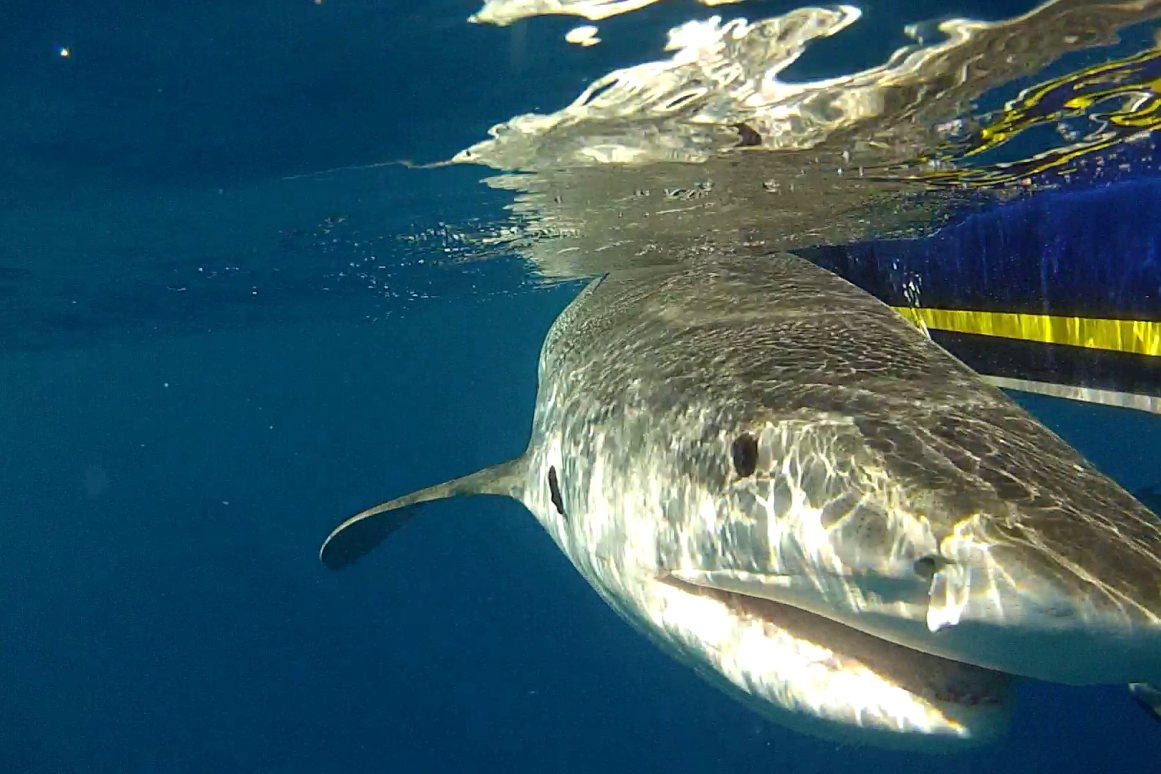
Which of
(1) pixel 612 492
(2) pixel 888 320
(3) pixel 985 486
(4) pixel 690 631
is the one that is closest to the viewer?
(3) pixel 985 486

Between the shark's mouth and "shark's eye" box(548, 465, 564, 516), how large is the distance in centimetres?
170

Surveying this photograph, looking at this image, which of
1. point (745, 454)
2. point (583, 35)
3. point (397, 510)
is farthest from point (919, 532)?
point (397, 510)

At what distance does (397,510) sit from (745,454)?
4.28 metres

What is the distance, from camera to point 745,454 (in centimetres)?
276

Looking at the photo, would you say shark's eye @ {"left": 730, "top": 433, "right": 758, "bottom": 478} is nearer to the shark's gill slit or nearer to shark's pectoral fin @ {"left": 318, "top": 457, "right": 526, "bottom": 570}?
the shark's gill slit

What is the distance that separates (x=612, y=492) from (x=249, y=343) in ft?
149

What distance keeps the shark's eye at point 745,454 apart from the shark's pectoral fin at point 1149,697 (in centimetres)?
178

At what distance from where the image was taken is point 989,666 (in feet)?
6.35

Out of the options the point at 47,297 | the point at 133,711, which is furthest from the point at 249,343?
Answer: the point at 47,297

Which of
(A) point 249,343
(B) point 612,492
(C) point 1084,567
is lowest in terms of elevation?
(A) point 249,343

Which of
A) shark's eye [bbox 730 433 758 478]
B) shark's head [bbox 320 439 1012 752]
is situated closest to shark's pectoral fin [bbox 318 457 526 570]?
shark's head [bbox 320 439 1012 752]

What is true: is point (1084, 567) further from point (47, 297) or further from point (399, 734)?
point (399, 734)

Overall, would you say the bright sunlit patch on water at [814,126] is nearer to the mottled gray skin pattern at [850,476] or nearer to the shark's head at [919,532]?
the mottled gray skin pattern at [850,476]

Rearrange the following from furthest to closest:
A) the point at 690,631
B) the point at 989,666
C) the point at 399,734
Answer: the point at 399,734
the point at 690,631
the point at 989,666
